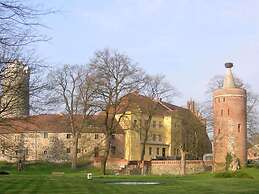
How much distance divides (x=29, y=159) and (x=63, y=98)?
19337mm

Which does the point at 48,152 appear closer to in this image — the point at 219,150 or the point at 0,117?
the point at 219,150

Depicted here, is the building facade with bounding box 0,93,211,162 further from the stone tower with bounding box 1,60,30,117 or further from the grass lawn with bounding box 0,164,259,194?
the stone tower with bounding box 1,60,30,117

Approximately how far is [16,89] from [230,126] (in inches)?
1772

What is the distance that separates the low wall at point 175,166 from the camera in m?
69.2

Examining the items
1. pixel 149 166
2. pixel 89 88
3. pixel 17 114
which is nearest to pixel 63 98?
pixel 89 88

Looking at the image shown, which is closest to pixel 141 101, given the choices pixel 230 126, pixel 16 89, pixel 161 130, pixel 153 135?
pixel 230 126

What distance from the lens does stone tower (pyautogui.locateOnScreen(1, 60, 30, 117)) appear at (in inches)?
947

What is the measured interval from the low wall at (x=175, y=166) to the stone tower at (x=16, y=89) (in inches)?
1455

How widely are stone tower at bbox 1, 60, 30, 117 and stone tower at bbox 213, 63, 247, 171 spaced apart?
37.3 metres

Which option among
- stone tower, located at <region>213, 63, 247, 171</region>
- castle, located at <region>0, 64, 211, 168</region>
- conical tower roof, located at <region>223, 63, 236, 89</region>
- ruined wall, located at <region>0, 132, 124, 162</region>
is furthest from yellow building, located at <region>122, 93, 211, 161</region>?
conical tower roof, located at <region>223, 63, 236, 89</region>

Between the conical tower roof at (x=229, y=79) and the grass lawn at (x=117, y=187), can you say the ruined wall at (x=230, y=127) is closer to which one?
the conical tower roof at (x=229, y=79)

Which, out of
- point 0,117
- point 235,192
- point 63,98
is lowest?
point 235,192

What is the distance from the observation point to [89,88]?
6269cm

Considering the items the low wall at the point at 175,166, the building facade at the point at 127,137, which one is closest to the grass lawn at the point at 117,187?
the low wall at the point at 175,166
